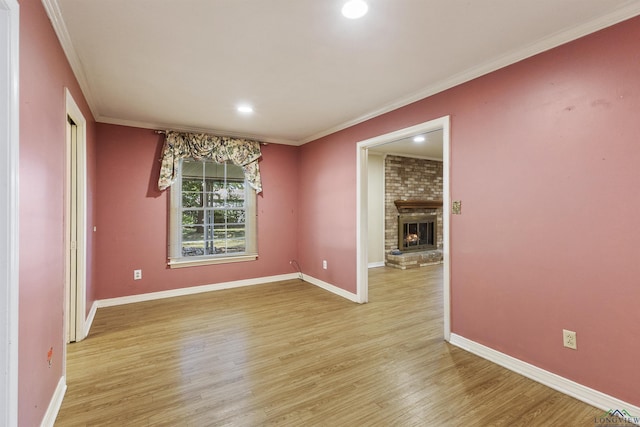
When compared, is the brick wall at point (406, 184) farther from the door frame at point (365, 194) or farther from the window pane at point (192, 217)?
the window pane at point (192, 217)

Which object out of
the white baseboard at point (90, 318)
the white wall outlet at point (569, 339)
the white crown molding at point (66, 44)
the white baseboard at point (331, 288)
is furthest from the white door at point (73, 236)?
the white wall outlet at point (569, 339)

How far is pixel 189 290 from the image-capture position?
4.41m

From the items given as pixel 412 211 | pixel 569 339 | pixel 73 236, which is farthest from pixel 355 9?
pixel 412 211

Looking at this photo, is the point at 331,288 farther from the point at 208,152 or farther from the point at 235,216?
the point at 208,152

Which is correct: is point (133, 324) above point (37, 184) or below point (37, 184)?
below

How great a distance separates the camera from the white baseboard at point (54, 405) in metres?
1.68

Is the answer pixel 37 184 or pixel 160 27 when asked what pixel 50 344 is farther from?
pixel 160 27

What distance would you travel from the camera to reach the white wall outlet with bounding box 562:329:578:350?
201 centimetres

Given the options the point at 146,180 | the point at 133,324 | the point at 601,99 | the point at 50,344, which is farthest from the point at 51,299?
the point at 601,99

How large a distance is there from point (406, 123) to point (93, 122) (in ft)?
12.1

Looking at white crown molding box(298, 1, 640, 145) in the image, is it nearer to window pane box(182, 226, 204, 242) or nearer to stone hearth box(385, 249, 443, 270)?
window pane box(182, 226, 204, 242)

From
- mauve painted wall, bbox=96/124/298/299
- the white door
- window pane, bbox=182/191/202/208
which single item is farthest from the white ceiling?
window pane, bbox=182/191/202/208

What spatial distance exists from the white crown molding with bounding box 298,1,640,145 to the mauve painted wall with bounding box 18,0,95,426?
9.43ft

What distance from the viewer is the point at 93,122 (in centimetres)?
361
